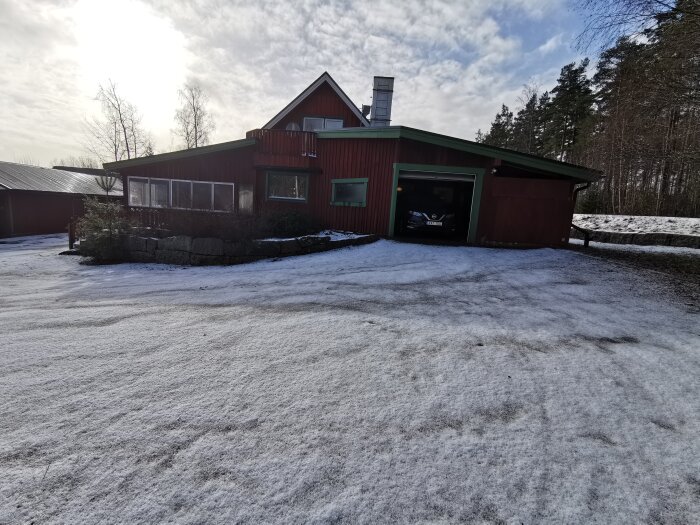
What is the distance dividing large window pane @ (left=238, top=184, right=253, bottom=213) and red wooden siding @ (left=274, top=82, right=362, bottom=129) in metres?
5.30

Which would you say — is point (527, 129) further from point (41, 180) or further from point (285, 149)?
point (41, 180)

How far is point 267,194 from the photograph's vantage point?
13.0 metres

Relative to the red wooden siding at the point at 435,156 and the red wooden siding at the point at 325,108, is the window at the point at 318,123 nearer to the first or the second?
the red wooden siding at the point at 325,108

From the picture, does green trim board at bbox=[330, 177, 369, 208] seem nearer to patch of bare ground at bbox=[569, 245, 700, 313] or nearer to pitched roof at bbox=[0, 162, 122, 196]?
patch of bare ground at bbox=[569, 245, 700, 313]

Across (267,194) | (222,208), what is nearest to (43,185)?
(222,208)

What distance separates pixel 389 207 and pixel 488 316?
25.5 ft

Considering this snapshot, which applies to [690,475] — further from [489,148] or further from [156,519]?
[489,148]

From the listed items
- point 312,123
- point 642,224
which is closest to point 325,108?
point 312,123

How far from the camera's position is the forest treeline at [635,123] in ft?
24.7

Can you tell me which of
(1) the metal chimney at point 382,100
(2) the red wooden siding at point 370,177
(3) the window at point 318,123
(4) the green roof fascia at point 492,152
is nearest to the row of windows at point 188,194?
(2) the red wooden siding at point 370,177

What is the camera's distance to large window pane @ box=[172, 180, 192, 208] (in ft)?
43.7

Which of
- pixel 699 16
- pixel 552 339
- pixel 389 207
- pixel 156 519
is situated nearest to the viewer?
pixel 156 519

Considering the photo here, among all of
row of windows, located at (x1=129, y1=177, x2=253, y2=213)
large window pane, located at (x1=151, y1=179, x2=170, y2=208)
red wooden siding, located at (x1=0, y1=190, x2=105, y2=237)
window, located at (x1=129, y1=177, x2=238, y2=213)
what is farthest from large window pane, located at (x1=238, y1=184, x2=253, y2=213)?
red wooden siding, located at (x1=0, y1=190, x2=105, y2=237)

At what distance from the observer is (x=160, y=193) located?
1354 cm
